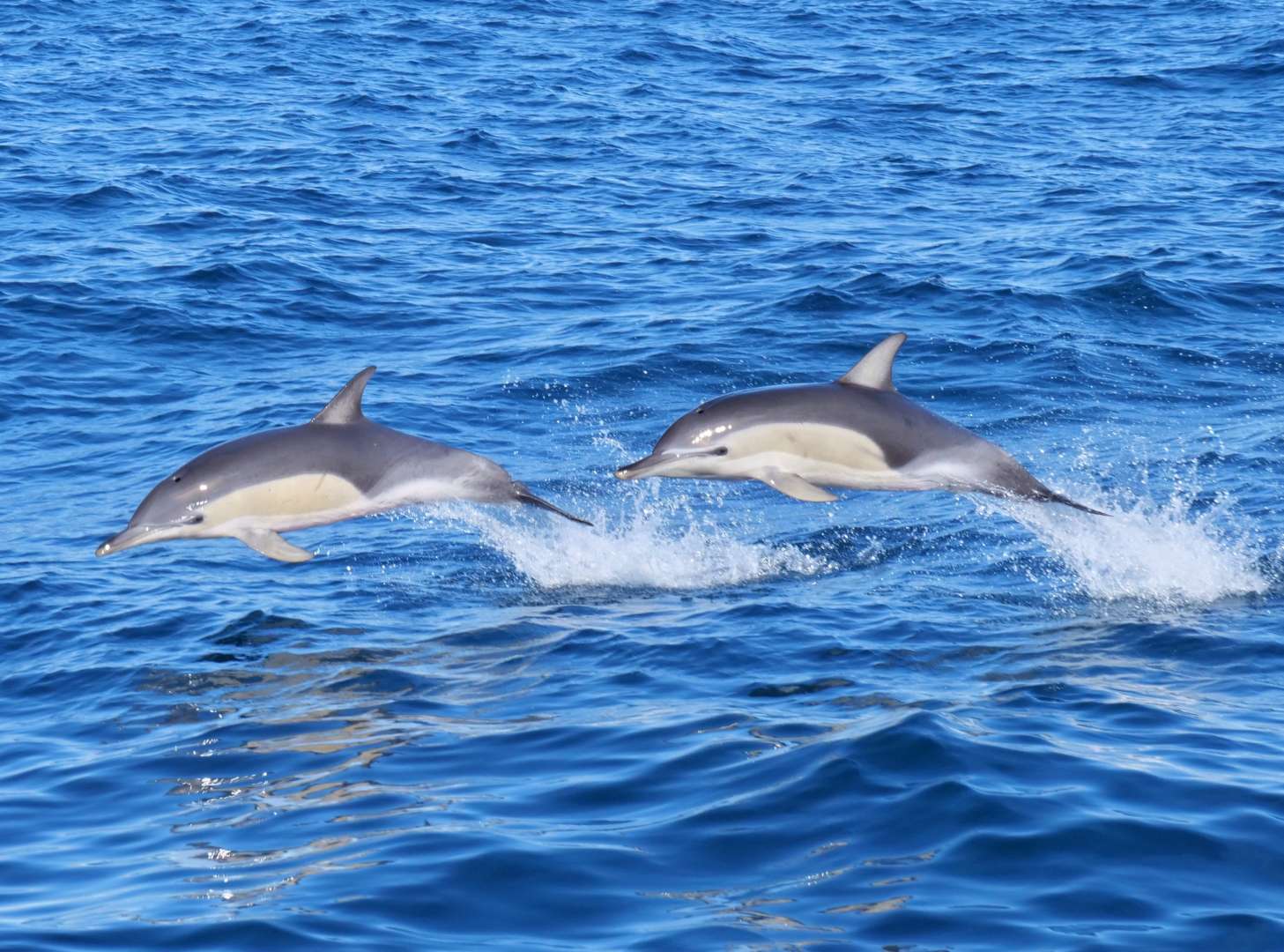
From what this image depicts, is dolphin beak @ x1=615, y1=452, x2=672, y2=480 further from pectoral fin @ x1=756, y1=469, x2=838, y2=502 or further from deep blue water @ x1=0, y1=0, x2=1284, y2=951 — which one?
deep blue water @ x1=0, y1=0, x2=1284, y2=951

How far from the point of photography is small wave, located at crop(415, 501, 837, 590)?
12961 mm

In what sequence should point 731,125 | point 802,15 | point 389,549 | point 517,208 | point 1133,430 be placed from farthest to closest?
point 802,15
point 731,125
point 517,208
point 1133,430
point 389,549

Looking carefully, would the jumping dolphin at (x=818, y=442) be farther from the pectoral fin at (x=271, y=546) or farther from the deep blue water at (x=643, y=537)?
the pectoral fin at (x=271, y=546)

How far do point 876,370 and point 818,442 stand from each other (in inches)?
23.7

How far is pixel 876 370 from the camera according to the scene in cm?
1100

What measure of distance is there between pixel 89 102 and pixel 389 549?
65.8 feet

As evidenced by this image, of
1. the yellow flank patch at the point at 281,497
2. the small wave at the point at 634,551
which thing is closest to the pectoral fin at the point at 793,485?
the small wave at the point at 634,551

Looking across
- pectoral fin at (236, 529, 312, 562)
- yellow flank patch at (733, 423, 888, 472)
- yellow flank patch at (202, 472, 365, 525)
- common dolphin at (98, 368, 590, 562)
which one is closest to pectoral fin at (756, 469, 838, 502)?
yellow flank patch at (733, 423, 888, 472)

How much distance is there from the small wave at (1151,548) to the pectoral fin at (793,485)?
2.55 m

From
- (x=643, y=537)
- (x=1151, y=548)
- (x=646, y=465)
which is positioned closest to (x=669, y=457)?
(x=646, y=465)

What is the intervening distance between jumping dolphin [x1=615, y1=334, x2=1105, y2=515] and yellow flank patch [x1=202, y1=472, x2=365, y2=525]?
5.45 ft

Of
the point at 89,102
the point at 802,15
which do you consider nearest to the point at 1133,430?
the point at 89,102

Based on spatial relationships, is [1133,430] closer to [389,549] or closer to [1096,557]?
[1096,557]

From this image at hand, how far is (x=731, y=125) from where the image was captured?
2956cm
